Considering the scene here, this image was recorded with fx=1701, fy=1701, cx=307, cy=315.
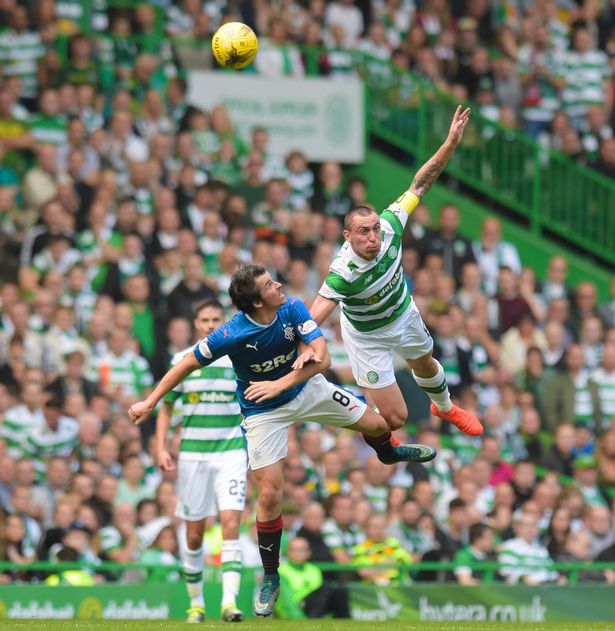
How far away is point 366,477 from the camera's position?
17.0m

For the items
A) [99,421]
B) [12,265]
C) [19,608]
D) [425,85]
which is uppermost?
[425,85]

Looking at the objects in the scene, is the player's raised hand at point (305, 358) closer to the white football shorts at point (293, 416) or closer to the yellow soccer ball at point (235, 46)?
the white football shorts at point (293, 416)

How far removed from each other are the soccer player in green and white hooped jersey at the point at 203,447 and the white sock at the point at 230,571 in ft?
1.38

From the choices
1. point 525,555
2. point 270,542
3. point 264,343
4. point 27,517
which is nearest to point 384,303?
point 264,343

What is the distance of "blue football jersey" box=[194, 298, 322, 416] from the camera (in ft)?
37.5

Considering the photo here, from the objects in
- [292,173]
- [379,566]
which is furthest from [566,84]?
[379,566]

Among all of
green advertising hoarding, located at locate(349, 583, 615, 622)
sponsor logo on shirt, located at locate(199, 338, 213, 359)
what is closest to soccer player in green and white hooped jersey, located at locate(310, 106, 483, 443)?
sponsor logo on shirt, located at locate(199, 338, 213, 359)

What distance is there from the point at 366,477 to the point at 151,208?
13.2 ft

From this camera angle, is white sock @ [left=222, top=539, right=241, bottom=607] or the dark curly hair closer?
the dark curly hair

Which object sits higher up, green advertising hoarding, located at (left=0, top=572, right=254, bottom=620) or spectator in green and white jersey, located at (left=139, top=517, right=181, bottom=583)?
spectator in green and white jersey, located at (left=139, top=517, right=181, bottom=583)

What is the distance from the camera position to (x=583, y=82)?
907 inches

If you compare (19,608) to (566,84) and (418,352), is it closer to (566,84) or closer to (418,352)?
(418,352)

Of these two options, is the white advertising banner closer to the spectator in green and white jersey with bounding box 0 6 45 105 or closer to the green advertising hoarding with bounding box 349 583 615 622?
the spectator in green and white jersey with bounding box 0 6 45 105

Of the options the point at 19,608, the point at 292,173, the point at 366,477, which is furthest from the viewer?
A: the point at 292,173
